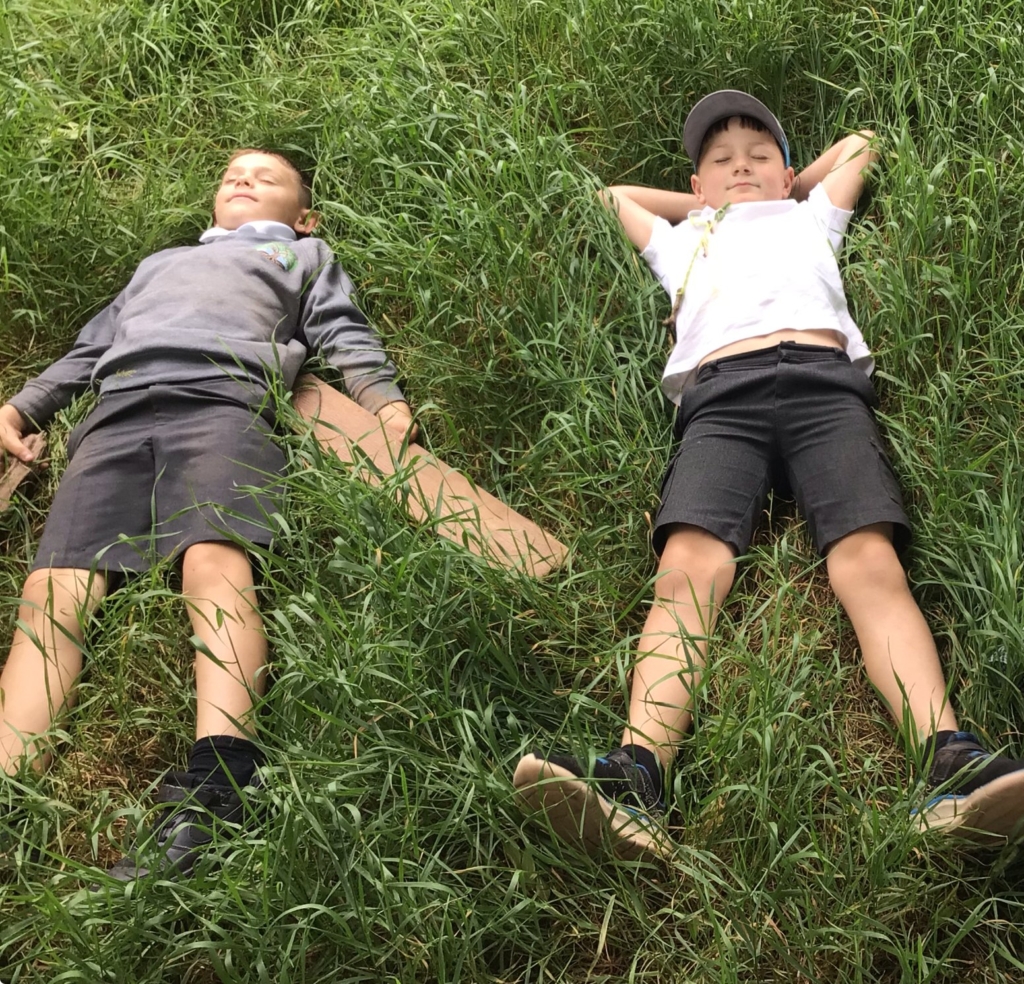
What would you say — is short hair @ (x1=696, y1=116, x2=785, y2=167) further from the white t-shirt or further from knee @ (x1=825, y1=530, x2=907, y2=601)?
knee @ (x1=825, y1=530, x2=907, y2=601)

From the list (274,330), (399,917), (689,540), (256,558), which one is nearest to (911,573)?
(689,540)

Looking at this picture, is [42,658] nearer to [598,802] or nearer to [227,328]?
[227,328]

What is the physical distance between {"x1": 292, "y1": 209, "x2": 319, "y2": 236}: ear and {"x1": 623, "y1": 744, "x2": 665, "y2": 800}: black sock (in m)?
1.82

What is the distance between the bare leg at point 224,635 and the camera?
201 cm

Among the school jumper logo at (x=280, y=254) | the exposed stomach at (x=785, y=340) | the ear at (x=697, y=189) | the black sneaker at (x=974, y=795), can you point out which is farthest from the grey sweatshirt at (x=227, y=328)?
the black sneaker at (x=974, y=795)

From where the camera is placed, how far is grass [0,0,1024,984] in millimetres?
1753

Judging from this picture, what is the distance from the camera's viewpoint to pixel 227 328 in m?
2.51

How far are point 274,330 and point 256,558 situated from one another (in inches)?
24.8

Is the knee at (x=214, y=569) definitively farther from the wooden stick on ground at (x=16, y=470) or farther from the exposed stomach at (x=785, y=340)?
the exposed stomach at (x=785, y=340)

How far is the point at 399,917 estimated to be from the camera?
176 cm

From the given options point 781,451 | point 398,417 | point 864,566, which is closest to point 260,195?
point 398,417

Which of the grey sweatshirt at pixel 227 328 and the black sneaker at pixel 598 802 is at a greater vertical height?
the grey sweatshirt at pixel 227 328

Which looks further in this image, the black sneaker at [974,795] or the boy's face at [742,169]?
the boy's face at [742,169]

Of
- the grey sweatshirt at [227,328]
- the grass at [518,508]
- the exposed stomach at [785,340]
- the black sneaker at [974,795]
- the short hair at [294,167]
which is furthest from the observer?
the short hair at [294,167]
